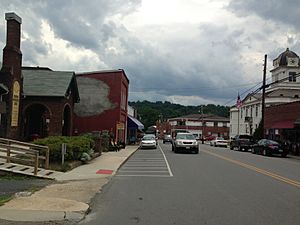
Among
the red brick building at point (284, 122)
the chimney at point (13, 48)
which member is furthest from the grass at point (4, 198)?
the red brick building at point (284, 122)

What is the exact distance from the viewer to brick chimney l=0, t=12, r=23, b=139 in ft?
88.2

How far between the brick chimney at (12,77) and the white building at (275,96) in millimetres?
48546

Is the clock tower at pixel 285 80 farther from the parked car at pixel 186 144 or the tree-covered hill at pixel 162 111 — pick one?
the tree-covered hill at pixel 162 111

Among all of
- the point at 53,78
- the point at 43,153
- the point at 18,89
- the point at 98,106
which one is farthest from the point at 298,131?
the point at 43,153

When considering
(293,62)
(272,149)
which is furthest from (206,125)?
(272,149)

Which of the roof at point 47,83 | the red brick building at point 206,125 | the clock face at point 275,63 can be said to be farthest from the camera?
the red brick building at point 206,125

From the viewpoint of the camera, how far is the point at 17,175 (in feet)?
49.5

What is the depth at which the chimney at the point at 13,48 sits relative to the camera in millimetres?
27391

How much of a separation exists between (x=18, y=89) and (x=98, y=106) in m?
17.1

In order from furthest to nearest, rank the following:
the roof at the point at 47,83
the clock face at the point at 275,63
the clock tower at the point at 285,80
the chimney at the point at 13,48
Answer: the clock face at the point at 275,63, the clock tower at the point at 285,80, the roof at the point at 47,83, the chimney at the point at 13,48

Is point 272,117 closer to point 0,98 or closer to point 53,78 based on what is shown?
point 53,78

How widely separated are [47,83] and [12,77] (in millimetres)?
6414

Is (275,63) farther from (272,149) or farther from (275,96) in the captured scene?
(272,149)

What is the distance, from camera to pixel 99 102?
4538cm
